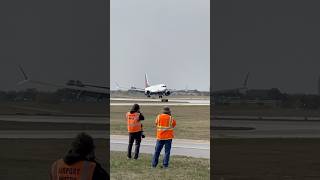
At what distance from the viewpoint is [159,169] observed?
43.2ft

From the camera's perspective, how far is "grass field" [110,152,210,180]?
39.2ft

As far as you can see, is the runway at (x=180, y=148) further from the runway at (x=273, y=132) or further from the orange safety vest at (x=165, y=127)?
the runway at (x=273, y=132)

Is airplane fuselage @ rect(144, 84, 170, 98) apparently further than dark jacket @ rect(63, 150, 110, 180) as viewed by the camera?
Yes

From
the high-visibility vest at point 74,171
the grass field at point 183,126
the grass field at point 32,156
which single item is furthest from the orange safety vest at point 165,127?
the grass field at point 183,126

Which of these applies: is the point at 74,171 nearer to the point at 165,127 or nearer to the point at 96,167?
the point at 96,167

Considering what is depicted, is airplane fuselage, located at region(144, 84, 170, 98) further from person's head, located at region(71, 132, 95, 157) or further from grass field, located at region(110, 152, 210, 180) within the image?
person's head, located at region(71, 132, 95, 157)

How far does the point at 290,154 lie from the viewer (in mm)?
18078

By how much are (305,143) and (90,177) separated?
19195 millimetres

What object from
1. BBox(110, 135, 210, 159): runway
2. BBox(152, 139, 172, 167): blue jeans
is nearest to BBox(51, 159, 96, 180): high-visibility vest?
BBox(152, 139, 172, 167): blue jeans

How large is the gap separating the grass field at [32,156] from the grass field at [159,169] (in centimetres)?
46

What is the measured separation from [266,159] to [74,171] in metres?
12.7

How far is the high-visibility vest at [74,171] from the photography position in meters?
4.43

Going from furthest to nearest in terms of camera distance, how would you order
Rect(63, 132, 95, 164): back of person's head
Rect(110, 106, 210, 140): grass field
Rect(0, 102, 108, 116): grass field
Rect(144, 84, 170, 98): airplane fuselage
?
Rect(144, 84, 170, 98): airplane fuselage < Rect(0, 102, 108, 116): grass field < Rect(110, 106, 210, 140): grass field < Rect(63, 132, 95, 164): back of person's head

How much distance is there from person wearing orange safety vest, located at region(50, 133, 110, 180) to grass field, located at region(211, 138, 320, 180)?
813 cm
